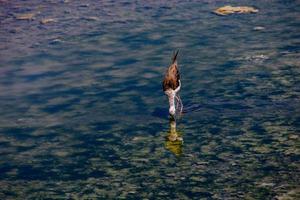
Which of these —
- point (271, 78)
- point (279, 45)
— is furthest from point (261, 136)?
point (279, 45)

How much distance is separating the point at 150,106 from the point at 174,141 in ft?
3.54

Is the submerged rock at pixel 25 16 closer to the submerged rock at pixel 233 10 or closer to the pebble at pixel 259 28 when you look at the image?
the submerged rock at pixel 233 10

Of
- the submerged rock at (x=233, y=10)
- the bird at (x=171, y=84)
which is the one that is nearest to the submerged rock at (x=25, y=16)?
the submerged rock at (x=233, y=10)

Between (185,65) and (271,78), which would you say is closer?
(271,78)

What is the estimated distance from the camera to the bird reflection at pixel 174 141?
5668 millimetres

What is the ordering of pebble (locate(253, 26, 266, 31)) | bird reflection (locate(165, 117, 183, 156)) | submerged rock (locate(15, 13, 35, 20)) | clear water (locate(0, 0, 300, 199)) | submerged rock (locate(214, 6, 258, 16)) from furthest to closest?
submerged rock (locate(15, 13, 35, 20))
submerged rock (locate(214, 6, 258, 16))
pebble (locate(253, 26, 266, 31))
bird reflection (locate(165, 117, 183, 156))
clear water (locate(0, 0, 300, 199))

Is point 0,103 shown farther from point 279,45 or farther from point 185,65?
point 279,45

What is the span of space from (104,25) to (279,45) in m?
3.79

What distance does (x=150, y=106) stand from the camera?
6.82 meters

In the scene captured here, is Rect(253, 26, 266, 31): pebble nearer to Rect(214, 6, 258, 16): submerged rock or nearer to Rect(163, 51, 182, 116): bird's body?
Rect(214, 6, 258, 16): submerged rock

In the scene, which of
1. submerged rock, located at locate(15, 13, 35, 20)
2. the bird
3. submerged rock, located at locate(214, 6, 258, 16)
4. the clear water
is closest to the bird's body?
the bird

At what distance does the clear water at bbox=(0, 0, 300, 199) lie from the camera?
16.8ft

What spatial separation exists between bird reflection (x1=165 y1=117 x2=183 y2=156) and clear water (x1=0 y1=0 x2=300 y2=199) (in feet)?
0.05

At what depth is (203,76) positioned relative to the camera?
7.57 m
